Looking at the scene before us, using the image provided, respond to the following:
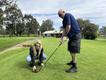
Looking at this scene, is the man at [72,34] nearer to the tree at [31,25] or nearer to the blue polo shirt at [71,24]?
the blue polo shirt at [71,24]

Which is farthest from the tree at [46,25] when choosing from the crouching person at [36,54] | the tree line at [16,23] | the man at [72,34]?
the man at [72,34]

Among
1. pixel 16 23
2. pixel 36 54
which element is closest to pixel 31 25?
pixel 16 23

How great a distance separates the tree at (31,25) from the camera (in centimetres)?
14243

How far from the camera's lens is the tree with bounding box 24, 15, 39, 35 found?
467 feet

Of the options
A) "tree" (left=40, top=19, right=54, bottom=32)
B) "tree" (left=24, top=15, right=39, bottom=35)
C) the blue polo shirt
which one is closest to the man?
the blue polo shirt

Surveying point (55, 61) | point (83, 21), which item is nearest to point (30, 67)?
point (55, 61)

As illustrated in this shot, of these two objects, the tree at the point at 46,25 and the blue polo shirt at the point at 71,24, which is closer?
the blue polo shirt at the point at 71,24

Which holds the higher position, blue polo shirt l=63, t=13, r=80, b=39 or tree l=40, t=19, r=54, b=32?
blue polo shirt l=63, t=13, r=80, b=39

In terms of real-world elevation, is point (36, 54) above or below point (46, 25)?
above

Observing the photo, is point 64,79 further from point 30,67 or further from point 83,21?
point 83,21

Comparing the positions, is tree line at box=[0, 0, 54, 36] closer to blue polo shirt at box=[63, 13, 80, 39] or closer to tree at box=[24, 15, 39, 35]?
tree at box=[24, 15, 39, 35]

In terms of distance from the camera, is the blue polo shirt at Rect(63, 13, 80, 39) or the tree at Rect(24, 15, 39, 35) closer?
the blue polo shirt at Rect(63, 13, 80, 39)

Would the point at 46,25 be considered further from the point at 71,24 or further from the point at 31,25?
the point at 71,24

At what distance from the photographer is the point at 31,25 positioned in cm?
14375
